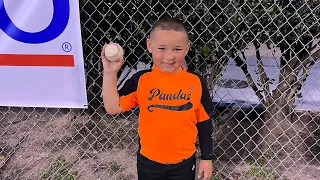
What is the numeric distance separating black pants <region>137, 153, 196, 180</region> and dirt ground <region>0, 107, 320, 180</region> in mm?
1102

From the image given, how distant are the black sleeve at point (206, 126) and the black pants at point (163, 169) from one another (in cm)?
9

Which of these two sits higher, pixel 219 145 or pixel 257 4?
pixel 257 4

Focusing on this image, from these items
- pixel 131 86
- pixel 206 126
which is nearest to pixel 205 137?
pixel 206 126

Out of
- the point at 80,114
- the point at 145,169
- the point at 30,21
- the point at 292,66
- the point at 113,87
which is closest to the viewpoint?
the point at 113,87

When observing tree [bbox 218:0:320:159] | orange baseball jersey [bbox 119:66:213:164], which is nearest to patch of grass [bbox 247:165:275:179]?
tree [bbox 218:0:320:159]

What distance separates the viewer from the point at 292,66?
327 centimetres

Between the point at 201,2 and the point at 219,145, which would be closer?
the point at 201,2

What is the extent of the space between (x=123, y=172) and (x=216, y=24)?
1463mm

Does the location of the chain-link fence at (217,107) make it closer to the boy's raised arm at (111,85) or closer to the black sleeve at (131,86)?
the black sleeve at (131,86)

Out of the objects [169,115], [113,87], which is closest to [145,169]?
[169,115]

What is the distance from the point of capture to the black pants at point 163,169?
2123 millimetres

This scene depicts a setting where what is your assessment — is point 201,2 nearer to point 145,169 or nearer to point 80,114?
point 145,169

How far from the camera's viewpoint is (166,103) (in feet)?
6.67

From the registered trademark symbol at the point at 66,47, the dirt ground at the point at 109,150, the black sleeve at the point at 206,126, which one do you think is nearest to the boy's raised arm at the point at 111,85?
the black sleeve at the point at 206,126
